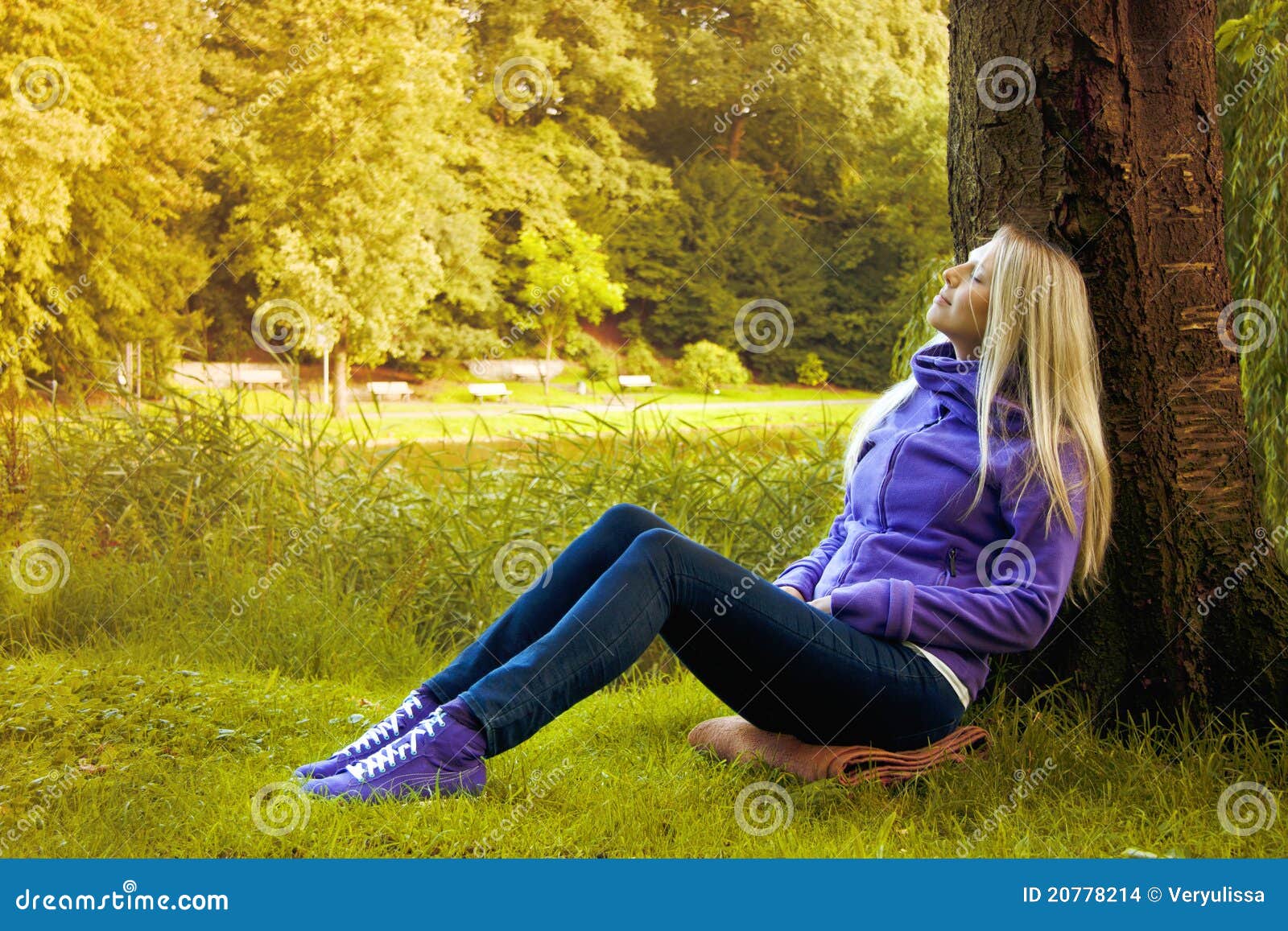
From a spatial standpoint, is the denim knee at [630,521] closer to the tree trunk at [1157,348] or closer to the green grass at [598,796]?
the green grass at [598,796]

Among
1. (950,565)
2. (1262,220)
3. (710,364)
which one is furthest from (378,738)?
(710,364)

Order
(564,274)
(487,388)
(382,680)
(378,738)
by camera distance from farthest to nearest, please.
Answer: (487,388), (564,274), (382,680), (378,738)

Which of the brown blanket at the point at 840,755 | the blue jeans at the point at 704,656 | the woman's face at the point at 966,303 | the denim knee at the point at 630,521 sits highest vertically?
the woman's face at the point at 966,303

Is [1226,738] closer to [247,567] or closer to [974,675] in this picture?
[974,675]

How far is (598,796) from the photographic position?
1.82 metres

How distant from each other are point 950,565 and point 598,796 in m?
0.68

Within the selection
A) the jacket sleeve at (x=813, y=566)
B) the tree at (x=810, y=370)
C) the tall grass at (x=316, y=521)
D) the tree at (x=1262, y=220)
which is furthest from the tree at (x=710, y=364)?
the jacket sleeve at (x=813, y=566)

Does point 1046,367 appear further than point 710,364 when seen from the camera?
No

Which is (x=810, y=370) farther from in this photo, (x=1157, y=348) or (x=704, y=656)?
(x=704, y=656)

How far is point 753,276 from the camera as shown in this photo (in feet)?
52.2

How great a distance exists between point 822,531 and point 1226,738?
1410mm

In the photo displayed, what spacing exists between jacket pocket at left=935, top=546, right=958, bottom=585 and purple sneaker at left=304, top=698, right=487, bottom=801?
0.76 metres

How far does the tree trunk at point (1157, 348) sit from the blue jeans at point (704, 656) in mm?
483

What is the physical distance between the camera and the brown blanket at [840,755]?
5.82 ft
